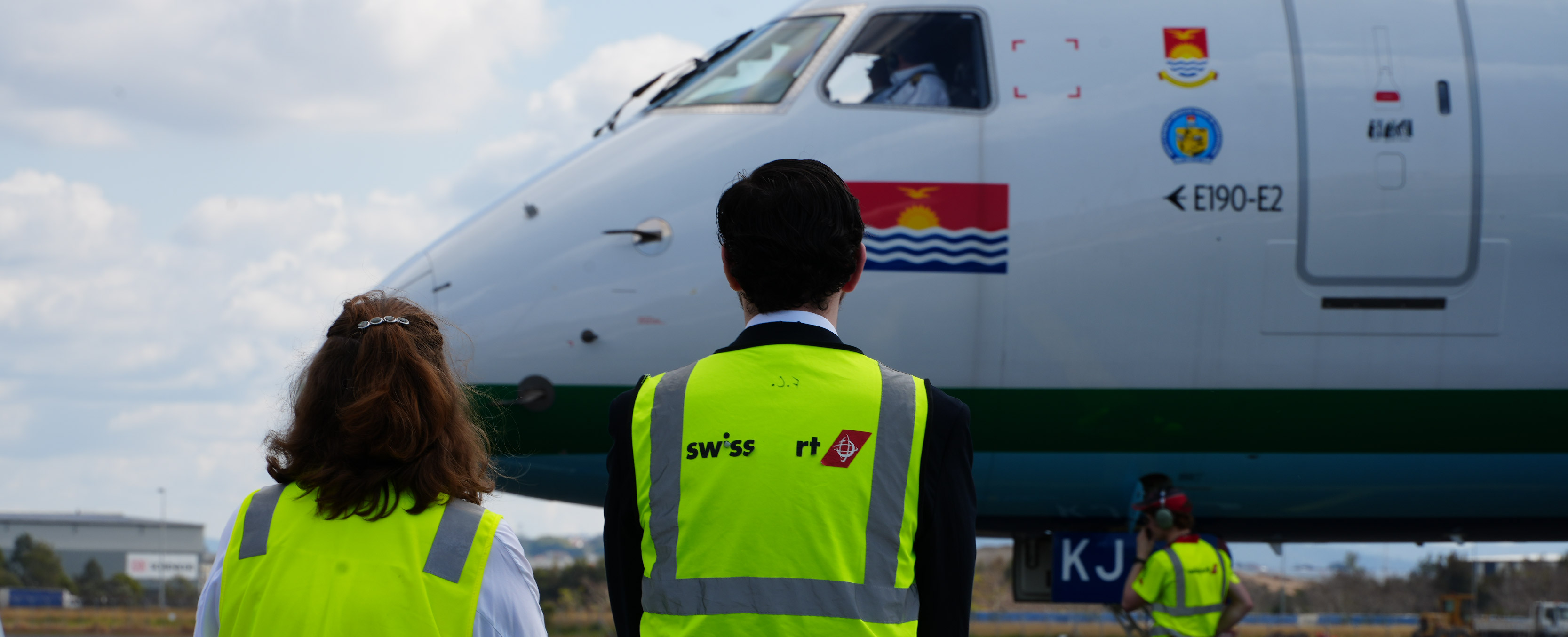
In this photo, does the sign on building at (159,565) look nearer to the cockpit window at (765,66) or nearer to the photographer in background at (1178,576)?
the cockpit window at (765,66)

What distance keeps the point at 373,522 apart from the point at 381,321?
371mm

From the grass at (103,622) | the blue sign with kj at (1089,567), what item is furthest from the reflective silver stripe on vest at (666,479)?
the grass at (103,622)

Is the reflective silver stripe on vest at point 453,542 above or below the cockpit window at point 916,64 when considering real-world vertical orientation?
below

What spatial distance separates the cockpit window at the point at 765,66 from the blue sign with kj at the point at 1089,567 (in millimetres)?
2997

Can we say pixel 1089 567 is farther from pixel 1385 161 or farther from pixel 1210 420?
pixel 1385 161

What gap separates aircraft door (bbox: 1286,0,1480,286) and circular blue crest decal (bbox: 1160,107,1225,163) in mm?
439

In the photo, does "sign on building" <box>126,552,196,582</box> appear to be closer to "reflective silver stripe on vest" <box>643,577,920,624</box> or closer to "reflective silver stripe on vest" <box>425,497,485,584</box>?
"reflective silver stripe on vest" <box>425,497,485,584</box>

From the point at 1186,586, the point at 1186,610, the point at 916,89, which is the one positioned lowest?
the point at 1186,610

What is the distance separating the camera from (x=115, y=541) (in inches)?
2842

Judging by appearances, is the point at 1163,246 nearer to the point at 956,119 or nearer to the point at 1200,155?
the point at 1200,155

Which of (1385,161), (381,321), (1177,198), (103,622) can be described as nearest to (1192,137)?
(1177,198)

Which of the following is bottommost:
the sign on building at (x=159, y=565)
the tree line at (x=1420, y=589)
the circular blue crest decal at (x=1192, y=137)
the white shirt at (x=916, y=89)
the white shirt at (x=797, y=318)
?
the sign on building at (x=159, y=565)

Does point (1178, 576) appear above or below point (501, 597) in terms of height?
below

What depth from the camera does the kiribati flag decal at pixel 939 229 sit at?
613 centimetres
